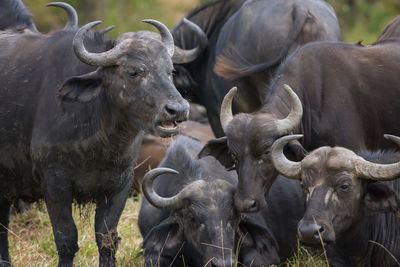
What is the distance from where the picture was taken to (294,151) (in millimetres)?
6430

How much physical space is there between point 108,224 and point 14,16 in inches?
Answer: 95.5

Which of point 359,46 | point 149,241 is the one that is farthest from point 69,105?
point 359,46

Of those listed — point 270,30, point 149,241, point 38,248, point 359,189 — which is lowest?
point 38,248

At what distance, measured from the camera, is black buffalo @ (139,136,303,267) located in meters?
6.08

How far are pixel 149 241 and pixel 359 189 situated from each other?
1.71m

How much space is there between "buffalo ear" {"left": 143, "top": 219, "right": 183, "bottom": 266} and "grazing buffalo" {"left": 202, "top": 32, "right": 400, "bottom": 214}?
2.38 ft

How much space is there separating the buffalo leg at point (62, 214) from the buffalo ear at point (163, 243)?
22.1 inches

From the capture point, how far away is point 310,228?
543 centimetres

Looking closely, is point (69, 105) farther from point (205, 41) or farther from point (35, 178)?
point (205, 41)

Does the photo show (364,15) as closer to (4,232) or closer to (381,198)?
(4,232)

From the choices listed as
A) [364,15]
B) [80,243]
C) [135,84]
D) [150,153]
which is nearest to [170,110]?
[135,84]

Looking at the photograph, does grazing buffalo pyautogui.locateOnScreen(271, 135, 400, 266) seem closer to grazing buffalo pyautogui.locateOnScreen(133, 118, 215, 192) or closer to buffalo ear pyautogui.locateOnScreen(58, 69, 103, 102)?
buffalo ear pyautogui.locateOnScreen(58, 69, 103, 102)

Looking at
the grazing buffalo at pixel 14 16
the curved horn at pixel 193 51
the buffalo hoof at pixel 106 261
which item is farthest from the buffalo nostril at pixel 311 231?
the curved horn at pixel 193 51

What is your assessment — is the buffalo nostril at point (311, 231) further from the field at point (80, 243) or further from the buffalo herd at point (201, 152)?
the field at point (80, 243)
